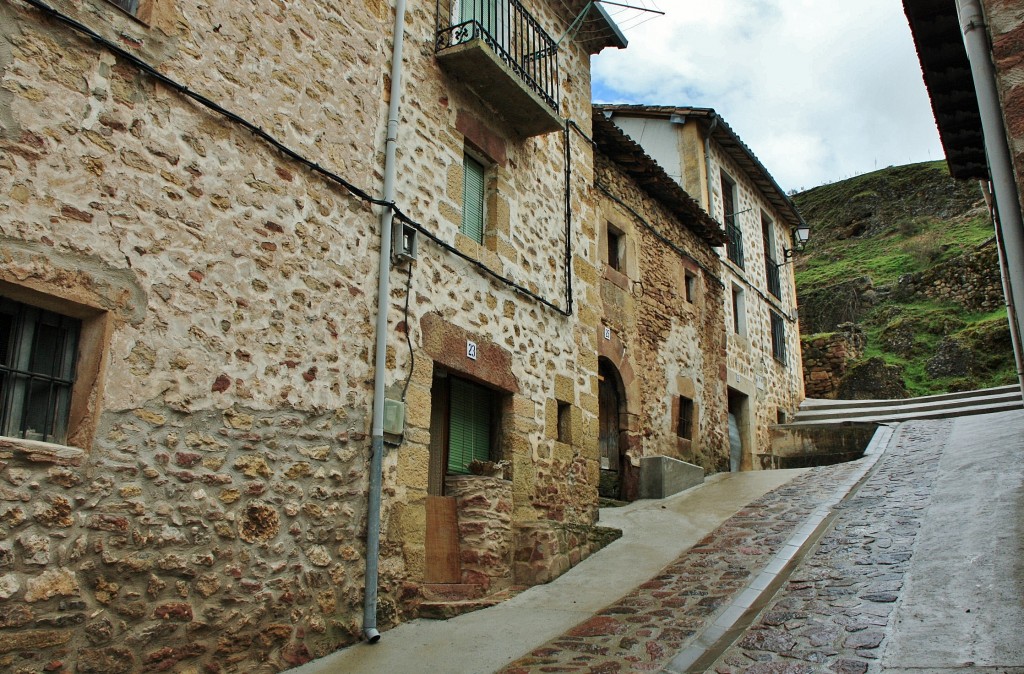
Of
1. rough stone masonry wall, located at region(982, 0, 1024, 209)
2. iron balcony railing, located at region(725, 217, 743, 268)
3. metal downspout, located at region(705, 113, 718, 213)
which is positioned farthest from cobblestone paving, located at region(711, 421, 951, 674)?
iron balcony railing, located at region(725, 217, 743, 268)

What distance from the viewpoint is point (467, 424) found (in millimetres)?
7074

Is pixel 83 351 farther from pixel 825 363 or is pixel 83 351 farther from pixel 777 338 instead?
pixel 825 363

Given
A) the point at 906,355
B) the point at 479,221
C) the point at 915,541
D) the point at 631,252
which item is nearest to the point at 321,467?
the point at 479,221

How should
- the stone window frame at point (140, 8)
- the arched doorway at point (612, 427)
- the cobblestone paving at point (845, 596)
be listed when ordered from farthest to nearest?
the arched doorway at point (612, 427), the cobblestone paving at point (845, 596), the stone window frame at point (140, 8)

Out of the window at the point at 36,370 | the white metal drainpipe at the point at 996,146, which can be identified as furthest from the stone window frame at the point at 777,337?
the window at the point at 36,370

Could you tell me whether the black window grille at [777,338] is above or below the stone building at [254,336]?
above

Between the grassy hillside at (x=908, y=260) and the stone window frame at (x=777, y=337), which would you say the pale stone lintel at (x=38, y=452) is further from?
the grassy hillside at (x=908, y=260)

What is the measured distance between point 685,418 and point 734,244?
15.7 ft

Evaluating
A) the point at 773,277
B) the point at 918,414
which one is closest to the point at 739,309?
the point at 773,277

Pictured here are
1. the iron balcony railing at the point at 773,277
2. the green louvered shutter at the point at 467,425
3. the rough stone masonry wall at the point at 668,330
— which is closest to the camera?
the green louvered shutter at the point at 467,425

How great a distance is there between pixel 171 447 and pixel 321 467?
1.09 meters

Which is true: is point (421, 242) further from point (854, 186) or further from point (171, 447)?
point (854, 186)

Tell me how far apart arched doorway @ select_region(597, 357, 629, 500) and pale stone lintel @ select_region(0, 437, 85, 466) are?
7445 millimetres

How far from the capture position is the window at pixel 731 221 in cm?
1570
